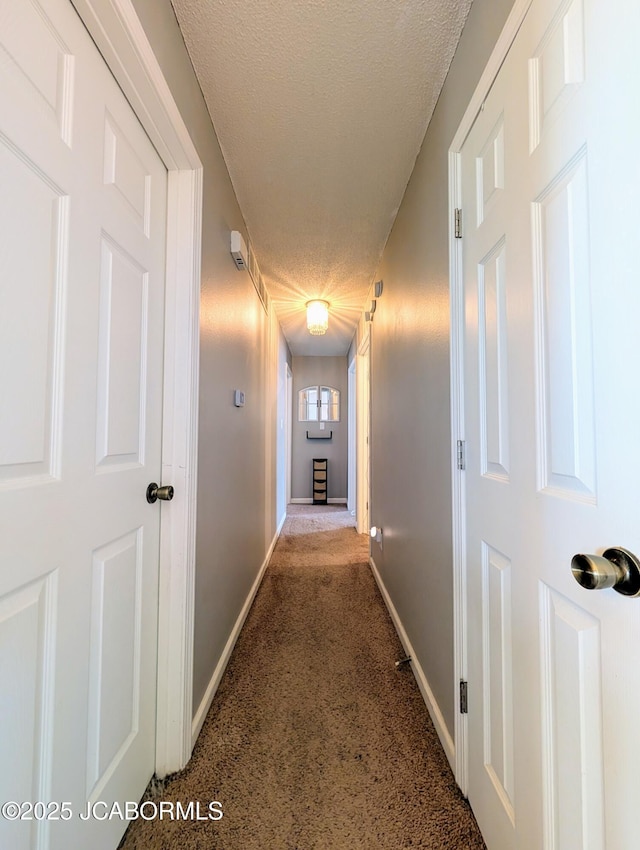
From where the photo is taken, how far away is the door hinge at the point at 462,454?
1.16m

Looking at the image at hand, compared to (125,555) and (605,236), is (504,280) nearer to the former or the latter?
(605,236)

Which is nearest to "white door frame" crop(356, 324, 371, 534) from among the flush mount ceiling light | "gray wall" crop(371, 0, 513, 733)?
the flush mount ceiling light

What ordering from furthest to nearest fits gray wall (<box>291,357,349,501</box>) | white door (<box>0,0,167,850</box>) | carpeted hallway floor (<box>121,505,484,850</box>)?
gray wall (<box>291,357,349,501</box>), carpeted hallway floor (<box>121,505,484,850</box>), white door (<box>0,0,167,850</box>)

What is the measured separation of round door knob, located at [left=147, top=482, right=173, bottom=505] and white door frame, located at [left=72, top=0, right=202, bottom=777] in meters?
0.04

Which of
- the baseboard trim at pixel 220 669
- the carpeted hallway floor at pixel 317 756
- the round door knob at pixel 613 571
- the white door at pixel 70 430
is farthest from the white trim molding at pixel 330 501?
the round door knob at pixel 613 571

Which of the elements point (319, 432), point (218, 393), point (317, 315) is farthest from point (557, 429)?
point (319, 432)

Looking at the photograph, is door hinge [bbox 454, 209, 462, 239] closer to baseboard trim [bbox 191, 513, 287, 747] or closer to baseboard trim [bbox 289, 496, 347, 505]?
baseboard trim [bbox 191, 513, 287, 747]

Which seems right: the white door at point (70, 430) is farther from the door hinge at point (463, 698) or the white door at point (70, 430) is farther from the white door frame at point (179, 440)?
the door hinge at point (463, 698)

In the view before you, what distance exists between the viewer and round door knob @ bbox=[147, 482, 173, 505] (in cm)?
114

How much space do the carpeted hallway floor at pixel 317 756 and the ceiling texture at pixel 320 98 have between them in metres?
2.35

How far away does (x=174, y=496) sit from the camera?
121 centimetres

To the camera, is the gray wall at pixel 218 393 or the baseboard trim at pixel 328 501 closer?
the gray wall at pixel 218 393

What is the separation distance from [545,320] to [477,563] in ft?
2.26

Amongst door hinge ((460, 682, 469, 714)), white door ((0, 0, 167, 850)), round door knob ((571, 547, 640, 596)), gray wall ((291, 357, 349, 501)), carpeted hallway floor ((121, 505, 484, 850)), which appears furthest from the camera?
gray wall ((291, 357, 349, 501))
